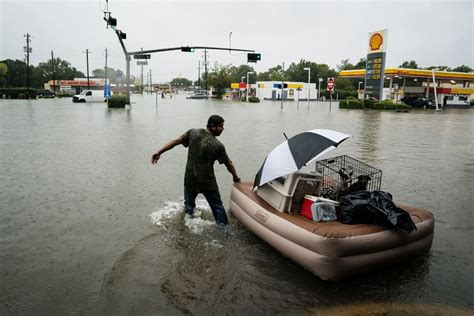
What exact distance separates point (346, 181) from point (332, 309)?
70.6 inches

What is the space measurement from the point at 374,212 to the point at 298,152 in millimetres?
1089

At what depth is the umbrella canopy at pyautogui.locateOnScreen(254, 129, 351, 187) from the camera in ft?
14.4

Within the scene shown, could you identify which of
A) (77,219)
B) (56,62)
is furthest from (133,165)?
(56,62)

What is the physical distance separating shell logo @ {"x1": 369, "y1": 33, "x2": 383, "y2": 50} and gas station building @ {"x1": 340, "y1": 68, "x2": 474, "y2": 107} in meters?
9.33

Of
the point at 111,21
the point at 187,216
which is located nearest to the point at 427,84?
the point at 111,21

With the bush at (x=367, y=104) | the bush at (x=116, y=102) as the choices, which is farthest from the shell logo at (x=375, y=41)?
the bush at (x=116, y=102)

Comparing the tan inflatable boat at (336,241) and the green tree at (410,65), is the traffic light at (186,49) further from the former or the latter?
the green tree at (410,65)

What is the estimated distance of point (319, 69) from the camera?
10769cm

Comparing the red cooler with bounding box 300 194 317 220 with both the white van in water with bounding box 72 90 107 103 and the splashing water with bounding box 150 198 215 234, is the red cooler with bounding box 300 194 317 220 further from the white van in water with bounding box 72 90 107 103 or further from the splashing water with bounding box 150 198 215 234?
the white van in water with bounding box 72 90 107 103

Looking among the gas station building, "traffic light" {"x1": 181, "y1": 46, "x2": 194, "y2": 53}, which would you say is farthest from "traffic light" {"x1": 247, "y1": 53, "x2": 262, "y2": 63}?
the gas station building

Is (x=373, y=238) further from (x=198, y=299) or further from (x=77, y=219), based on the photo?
(x=77, y=219)

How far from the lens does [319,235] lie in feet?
12.8

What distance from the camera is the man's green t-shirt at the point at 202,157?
16.6 feet

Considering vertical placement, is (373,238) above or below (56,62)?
below
